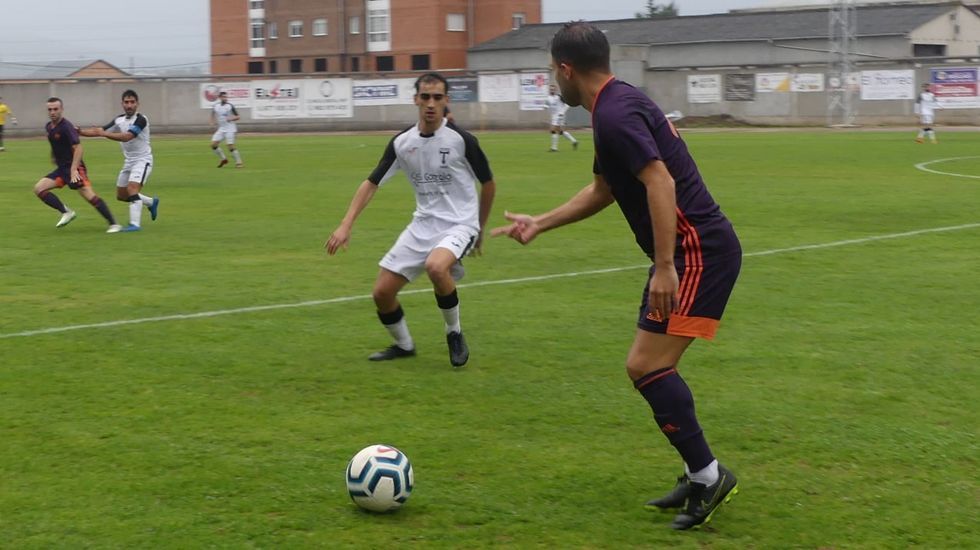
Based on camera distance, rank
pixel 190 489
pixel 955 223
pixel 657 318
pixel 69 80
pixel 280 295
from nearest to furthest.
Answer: pixel 657 318
pixel 190 489
pixel 280 295
pixel 955 223
pixel 69 80

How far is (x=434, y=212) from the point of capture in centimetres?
→ 881

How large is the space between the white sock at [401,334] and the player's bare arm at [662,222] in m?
4.05

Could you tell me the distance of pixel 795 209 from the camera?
18.6 meters

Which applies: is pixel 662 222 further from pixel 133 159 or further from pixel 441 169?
pixel 133 159

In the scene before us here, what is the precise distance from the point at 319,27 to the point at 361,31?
345cm

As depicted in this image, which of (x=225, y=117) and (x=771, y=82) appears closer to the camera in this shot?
(x=225, y=117)

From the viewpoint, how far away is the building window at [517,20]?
81875 millimetres

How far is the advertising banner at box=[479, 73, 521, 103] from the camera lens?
55031mm

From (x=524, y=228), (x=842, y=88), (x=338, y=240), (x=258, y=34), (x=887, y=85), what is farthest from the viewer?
(x=258, y=34)

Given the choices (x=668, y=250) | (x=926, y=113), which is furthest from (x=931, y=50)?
(x=668, y=250)

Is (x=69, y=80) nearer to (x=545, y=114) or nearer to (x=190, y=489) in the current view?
(x=545, y=114)

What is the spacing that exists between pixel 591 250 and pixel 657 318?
9.63 metres

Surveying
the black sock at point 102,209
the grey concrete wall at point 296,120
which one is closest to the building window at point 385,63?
the grey concrete wall at point 296,120

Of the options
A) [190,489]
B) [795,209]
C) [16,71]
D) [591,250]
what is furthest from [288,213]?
[16,71]
